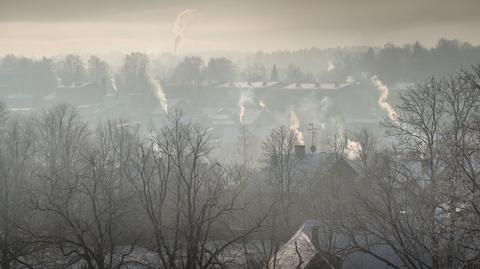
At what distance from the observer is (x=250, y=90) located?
99.6 meters

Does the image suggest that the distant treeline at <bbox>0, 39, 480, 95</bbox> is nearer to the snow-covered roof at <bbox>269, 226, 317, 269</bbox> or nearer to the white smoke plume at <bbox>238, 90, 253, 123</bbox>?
the white smoke plume at <bbox>238, 90, 253, 123</bbox>

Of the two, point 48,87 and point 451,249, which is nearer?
point 451,249

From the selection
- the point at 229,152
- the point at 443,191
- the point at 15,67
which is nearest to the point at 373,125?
the point at 229,152

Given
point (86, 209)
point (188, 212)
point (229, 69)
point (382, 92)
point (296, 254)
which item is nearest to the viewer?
point (188, 212)

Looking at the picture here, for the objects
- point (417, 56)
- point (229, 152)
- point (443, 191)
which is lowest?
point (229, 152)

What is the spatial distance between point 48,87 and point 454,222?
4264 inches

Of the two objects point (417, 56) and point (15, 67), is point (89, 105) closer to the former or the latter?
point (15, 67)

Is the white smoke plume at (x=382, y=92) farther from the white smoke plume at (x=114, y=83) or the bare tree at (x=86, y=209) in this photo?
the bare tree at (x=86, y=209)

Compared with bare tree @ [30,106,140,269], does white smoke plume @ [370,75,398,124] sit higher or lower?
higher

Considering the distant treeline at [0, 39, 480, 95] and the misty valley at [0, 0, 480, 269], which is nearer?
the misty valley at [0, 0, 480, 269]

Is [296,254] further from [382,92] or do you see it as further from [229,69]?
[229,69]

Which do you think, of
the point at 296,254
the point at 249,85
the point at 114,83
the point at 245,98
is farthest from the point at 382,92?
the point at 296,254

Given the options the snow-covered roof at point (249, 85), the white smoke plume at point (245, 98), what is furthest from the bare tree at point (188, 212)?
the snow-covered roof at point (249, 85)

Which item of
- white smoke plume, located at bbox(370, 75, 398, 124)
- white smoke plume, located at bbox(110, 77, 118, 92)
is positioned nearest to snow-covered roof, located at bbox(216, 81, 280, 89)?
white smoke plume, located at bbox(370, 75, 398, 124)
